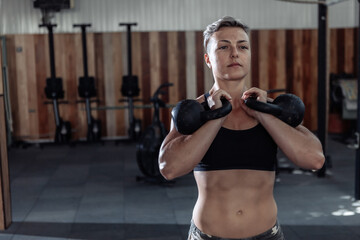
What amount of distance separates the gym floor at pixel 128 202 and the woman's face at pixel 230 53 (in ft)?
7.70

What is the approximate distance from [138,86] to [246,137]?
21.9 feet

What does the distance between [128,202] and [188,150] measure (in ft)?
10.7

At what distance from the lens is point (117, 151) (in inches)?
290

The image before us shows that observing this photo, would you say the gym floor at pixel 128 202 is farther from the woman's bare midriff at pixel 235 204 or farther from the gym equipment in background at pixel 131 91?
the woman's bare midriff at pixel 235 204

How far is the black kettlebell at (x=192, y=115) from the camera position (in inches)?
56.7

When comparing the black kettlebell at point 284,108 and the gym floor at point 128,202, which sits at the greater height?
the black kettlebell at point 284,108

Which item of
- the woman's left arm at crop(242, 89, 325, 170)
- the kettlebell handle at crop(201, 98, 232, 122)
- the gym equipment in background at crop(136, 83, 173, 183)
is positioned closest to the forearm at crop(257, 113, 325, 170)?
the woman's left arm at crop(242, 89, 325, 170)

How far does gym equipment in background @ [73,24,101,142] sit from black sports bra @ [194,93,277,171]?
639 cm

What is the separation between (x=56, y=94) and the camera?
7617 millimetres

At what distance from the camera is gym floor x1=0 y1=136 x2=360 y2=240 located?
12.3 ft

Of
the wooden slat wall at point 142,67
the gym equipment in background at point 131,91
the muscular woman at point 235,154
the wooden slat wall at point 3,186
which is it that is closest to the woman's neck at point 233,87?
the muscular woman at point 235,154

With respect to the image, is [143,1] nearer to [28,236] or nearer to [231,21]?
[28,236]

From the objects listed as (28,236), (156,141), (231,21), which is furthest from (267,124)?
(156,141)

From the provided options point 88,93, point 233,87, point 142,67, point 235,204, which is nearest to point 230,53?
point 233,87
